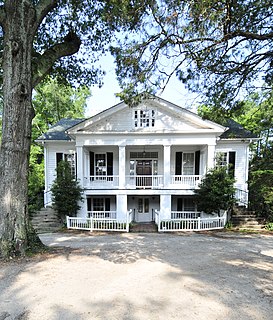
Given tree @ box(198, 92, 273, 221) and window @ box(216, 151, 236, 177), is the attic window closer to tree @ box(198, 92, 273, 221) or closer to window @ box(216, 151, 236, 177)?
tree @ box(198, 92, 273, 221)

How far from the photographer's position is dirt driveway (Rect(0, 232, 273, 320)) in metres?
2.88

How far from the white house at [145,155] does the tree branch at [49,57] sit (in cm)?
488

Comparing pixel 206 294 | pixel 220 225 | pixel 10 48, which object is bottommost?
pixel 220 225

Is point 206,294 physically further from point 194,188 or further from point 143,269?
point 194,188

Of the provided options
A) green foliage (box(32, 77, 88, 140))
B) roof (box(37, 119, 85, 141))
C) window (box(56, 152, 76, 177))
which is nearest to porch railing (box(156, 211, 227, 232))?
window (box(56, 152, 76, 177))

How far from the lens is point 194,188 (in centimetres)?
1219

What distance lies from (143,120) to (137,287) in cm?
1017

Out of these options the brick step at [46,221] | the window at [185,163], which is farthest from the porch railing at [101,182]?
the window at [185,163]

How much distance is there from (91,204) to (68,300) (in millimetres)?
11143

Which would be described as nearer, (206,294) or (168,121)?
(206,294)

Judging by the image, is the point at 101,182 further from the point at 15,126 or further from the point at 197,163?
the point at 15,126

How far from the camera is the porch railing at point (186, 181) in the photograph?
12445mm

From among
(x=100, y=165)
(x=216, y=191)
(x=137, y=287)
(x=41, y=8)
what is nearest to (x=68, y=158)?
(x=100, y=165)

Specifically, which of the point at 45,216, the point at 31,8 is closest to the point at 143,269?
the point at 31,8
